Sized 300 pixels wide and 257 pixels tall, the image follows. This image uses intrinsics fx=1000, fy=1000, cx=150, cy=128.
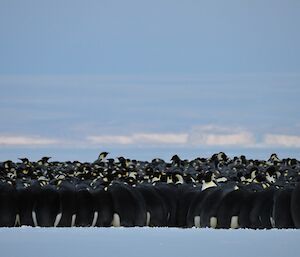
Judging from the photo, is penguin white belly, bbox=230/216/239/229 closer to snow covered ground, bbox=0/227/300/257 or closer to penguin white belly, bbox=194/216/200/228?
penguin white belly, bbox=194/216/200/228

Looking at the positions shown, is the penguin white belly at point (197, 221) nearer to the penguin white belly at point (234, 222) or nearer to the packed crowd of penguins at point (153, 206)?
the packed crowd of penguins at point (153, 206)

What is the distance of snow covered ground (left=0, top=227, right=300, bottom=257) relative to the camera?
1037 centimetres

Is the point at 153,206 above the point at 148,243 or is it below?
above

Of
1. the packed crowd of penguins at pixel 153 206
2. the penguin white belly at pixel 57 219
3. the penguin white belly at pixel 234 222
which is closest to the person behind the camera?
the packed crowd of penguins at pixel 153 206

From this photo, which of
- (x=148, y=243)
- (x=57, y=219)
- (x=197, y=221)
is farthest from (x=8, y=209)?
(x=148, y=243)

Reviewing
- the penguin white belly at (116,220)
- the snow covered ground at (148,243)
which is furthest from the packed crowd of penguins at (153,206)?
the snow covered ground at (148,243)

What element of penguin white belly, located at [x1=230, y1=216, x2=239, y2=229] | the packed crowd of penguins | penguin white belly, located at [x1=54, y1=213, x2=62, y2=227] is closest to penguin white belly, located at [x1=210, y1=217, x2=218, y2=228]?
the packed crowd of penguins

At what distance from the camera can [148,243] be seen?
36.1 feet

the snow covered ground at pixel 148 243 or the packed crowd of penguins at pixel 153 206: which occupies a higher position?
the packed crowd of penguins at pixel 153 206

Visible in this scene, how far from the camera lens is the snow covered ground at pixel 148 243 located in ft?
34.0

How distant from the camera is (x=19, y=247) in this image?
423 inches

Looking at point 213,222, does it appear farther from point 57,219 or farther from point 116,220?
point 57,219

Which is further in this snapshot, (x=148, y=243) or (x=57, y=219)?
(x=57, y=219)

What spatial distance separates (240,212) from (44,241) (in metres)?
4.29
